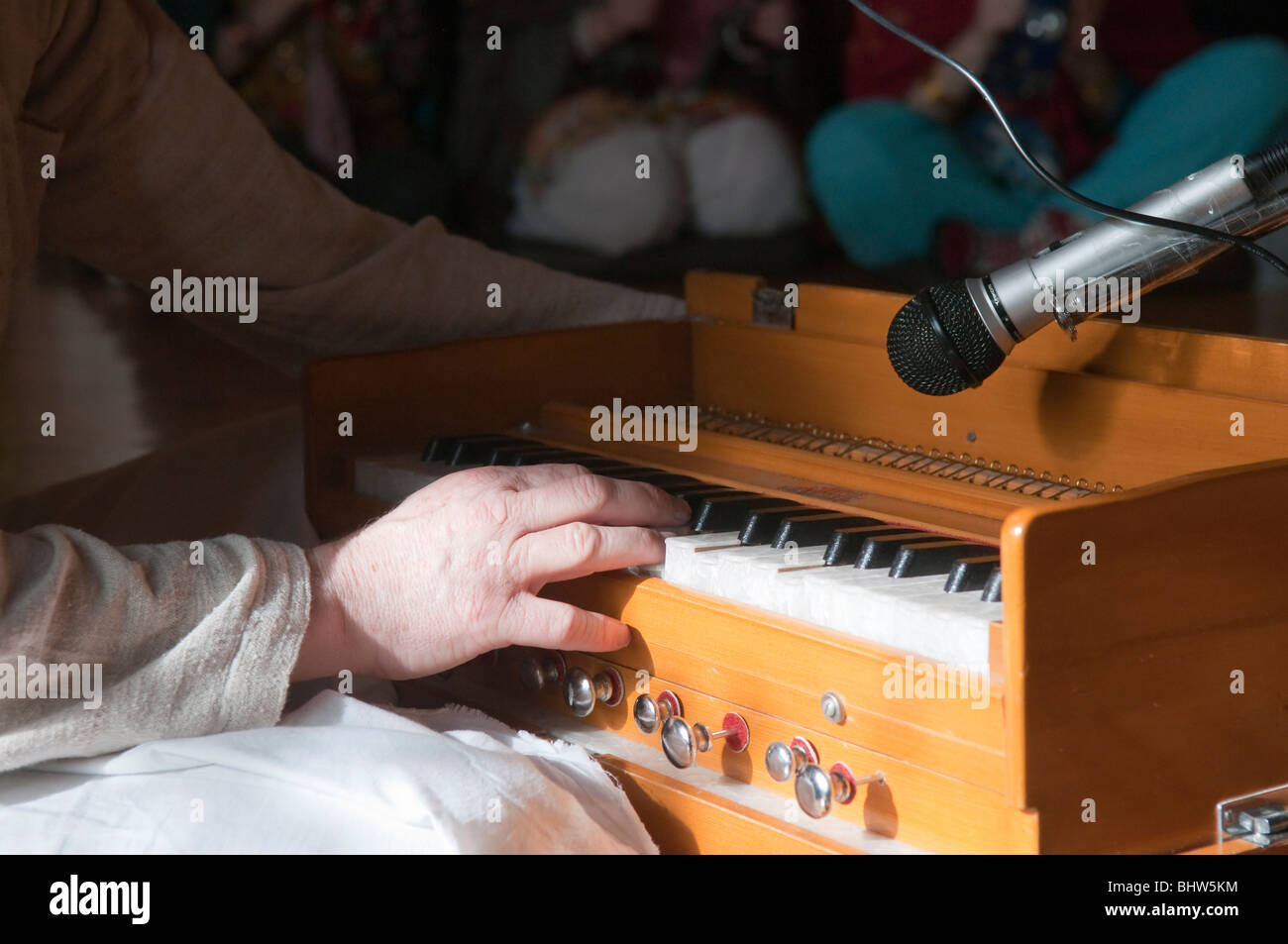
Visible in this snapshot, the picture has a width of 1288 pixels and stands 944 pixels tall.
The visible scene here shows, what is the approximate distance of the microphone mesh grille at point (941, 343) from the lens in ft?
3.65

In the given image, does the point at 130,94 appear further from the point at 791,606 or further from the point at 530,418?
the point at 791,606

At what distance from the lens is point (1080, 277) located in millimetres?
1062

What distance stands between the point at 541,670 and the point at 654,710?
14cm

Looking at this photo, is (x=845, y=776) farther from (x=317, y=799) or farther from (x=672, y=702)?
(x=317, y=799)

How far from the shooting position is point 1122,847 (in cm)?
86

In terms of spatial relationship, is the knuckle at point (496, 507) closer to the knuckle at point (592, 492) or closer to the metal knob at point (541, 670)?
the knuckle at point (592, 492)

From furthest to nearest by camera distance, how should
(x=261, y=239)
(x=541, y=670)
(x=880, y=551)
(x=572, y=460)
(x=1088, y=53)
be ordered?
(x=1088, y=53) < (x=261, y=239) < (x=572, y=460) < (x=541, y=670) < (x=880, y=551)

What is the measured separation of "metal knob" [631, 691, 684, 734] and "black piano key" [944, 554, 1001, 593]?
9.5 inches

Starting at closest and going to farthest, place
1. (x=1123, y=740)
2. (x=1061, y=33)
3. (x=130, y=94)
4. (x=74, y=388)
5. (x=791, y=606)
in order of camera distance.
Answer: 1. (x=1123, y=740)
2. (x=791, y=606)
3. (x=130, y=94)
4. (x=74, y=388)
5. (x=1061, y=33)

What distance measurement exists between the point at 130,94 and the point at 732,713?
0.85 meters

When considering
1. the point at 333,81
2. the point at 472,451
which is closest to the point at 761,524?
the point at 472,451

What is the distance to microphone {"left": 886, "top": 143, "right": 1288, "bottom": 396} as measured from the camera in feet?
3.33

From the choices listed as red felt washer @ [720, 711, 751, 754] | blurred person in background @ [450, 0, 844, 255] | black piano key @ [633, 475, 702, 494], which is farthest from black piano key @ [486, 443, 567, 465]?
blurred person in background @ [450, 0, 844, 255]

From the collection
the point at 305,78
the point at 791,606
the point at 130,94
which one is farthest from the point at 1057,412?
the point at 305,78
